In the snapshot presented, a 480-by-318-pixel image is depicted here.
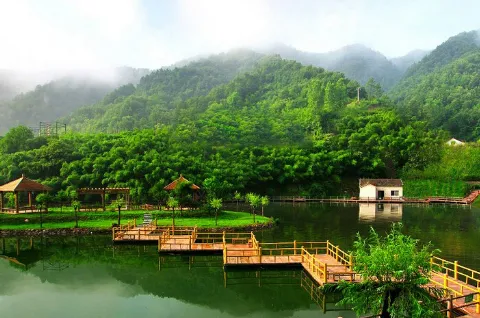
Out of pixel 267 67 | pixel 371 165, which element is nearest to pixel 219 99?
pixel 267 67

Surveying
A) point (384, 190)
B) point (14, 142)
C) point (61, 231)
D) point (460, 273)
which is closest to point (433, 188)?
point (384, 190)

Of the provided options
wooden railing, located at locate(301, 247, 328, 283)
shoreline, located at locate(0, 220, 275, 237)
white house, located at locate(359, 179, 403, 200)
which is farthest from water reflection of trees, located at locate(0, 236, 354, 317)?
white house, located at locate(359, 179, 403, 200)

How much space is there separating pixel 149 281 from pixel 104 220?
1614 cm

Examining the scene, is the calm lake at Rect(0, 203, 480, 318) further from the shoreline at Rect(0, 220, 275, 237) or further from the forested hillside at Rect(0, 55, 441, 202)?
the forested hillside at Rect(0, 55, 441, 202)

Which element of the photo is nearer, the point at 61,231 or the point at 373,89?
the point at 61,231

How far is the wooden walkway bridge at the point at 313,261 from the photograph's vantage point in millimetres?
13422

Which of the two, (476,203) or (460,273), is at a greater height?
(460,273)

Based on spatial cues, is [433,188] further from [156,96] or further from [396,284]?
[156,96]

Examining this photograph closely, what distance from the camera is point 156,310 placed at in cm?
1483

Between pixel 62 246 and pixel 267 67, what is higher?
pixel 267 67

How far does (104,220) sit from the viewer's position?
32875 mm

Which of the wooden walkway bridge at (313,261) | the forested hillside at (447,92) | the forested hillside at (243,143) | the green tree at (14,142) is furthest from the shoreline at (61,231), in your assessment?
the forested hillside at (447,92)

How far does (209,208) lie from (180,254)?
12367 mm

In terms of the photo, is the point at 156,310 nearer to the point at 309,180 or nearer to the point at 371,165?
the point at 309,180
